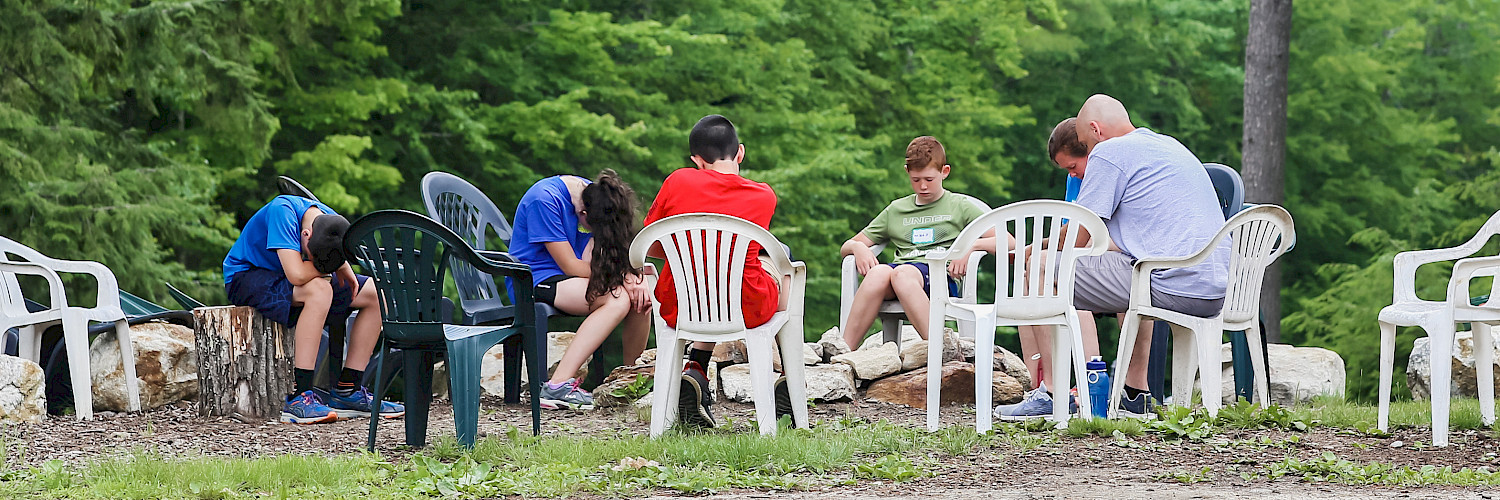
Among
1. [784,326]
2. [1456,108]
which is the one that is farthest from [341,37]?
[1456,108]

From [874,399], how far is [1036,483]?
2.18m

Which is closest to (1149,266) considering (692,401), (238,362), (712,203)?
(712,203)

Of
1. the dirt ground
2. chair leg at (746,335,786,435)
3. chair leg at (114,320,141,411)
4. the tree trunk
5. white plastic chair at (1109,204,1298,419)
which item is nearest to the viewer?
the dirt ground

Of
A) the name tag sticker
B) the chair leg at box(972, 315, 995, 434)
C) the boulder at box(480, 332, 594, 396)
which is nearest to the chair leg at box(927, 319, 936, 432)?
the chair leg at box(972, 315, 995, 434)

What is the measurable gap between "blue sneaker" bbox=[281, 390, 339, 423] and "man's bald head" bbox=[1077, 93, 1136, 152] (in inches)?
118

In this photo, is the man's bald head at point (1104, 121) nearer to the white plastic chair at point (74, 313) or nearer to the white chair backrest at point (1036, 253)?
the white chair backrest at point (1036, 253)

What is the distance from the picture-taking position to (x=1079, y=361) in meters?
4.28

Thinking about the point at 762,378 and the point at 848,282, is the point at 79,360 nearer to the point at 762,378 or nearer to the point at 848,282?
the point at 762,378

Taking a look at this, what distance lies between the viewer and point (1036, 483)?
143 inches

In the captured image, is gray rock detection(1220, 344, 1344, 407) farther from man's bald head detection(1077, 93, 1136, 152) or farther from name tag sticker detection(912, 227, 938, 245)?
man's bald head detection(1077, 93, 1136, 152)

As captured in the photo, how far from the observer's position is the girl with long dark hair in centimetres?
546

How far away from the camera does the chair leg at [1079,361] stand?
169 inches

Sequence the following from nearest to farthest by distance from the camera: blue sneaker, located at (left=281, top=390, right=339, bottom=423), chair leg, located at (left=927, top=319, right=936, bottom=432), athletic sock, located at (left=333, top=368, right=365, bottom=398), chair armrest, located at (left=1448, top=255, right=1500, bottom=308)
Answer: chair armrest, located at (left=1448, top=255, right=1500, bottom=308)
chair leg, located at (left=927, top=319, right=936, bottom=432)
blue sneaker, located at (left=281, top=390, right=339, bottom=423)
athletic sock, located at (left=333, top=368, right=365, bottom=398)

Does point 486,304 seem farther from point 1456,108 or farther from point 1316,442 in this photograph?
point 1456,108
